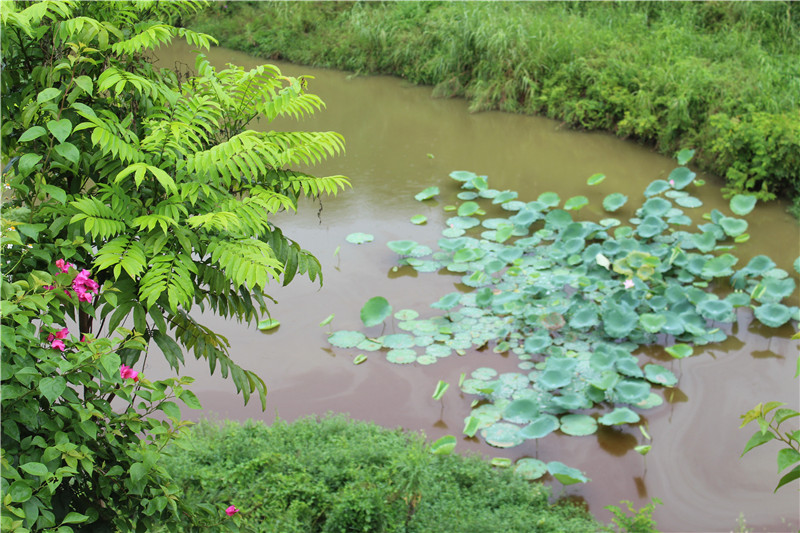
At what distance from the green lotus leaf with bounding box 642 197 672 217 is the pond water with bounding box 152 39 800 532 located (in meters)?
0.31

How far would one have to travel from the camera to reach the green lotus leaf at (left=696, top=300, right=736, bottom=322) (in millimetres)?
4633

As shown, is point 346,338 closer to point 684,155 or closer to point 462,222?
point 462,222

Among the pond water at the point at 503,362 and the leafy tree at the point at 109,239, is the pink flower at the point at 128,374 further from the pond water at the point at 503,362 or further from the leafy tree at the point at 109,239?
the pond water at the point at 503,362

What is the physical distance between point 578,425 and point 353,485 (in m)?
1.38

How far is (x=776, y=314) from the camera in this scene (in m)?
4.65

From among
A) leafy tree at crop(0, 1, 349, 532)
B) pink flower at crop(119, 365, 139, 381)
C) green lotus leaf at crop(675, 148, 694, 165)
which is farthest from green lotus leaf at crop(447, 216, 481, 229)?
pink flower at crop(119, 365, 139, 381)

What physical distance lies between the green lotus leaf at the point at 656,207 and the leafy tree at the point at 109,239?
393 centimetres

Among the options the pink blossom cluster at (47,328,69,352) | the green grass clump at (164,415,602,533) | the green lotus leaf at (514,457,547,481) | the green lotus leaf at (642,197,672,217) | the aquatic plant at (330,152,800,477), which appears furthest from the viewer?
the green lotus leaf at (642,197,672,217)

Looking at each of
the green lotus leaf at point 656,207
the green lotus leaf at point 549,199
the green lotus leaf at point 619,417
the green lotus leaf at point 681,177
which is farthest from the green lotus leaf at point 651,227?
the green lotus leaf at point 619,417

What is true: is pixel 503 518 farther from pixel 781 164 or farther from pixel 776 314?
pixel 781 164

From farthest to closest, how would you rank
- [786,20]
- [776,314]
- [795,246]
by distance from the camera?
[786,20] < [795,246] < [776,314]

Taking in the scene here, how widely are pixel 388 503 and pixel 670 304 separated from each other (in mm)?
2525

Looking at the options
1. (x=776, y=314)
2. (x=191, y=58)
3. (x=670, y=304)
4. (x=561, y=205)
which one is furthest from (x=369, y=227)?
(x=191, y=58)

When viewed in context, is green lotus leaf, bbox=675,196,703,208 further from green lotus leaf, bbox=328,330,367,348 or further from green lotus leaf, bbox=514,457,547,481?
green lotus leaf, bbox=514,457,547,481
